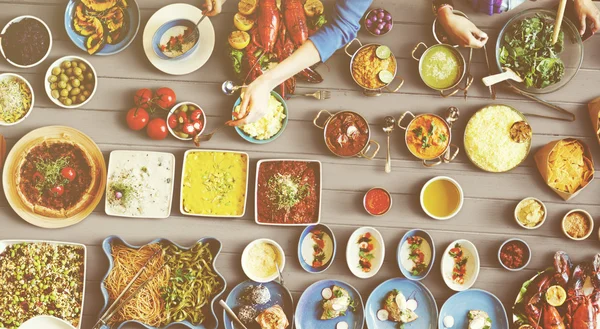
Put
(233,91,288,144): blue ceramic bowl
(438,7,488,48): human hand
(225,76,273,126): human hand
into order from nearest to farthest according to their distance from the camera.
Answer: (225,76,273,126): human hand, (438,7,488,48): human hand, (233,91,288,144): blue ceramic bowl

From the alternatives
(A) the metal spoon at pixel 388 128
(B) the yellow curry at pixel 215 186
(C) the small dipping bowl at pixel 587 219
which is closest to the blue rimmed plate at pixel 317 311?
(B) the yellow curry at pixel 215 186

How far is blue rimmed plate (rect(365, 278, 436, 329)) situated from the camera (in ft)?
12.8

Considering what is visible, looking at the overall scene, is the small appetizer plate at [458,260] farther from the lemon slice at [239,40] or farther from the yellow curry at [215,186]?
the lemon slice at [239,40]

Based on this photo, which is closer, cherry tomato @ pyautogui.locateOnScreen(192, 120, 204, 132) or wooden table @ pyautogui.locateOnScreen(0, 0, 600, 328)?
cherry tomato @ pyautogui.locateOnScreen(192, 120, 204, 132)

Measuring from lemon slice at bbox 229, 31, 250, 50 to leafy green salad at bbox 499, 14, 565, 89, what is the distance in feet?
6.64

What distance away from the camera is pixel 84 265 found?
382 centimetres

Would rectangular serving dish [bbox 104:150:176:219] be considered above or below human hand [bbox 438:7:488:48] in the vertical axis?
below

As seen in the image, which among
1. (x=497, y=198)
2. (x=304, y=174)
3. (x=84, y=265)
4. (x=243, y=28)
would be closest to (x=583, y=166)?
(x=497, y=198)

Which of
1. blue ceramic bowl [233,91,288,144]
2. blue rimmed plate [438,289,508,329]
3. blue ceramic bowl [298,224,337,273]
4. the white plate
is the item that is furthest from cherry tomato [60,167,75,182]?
blue rimmed plate [438,289,508,329]

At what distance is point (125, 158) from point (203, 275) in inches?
44.1

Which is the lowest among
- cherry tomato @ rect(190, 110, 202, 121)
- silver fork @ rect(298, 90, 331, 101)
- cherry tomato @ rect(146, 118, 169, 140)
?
cherry tomato @ rect(146, 118, 169, 140)

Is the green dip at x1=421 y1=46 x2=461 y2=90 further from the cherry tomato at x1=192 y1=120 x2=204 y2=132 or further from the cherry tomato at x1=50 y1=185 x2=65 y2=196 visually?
the cherry tomato at x1=50 y1=185 x2=65 y2=196

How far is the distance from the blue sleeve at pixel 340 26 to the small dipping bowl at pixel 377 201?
117 cm

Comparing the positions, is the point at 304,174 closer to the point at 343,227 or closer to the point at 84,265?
the point at 343,227
